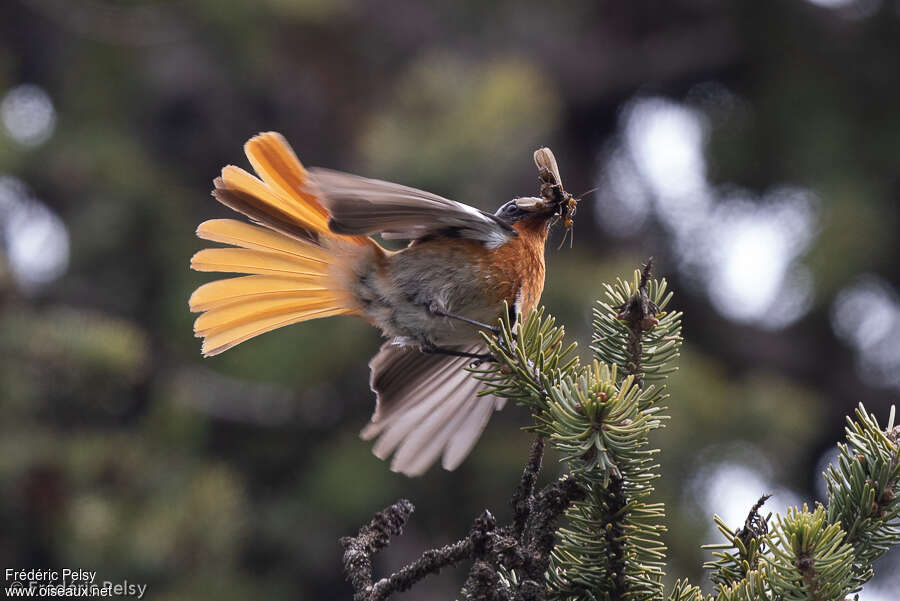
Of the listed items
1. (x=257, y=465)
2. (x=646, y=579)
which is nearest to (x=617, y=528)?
(x=646, y=579)

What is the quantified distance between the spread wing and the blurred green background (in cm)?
122

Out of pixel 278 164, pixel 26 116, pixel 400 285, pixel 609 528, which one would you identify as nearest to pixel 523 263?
pixel 400 285

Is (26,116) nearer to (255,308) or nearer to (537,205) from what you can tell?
(255,308)

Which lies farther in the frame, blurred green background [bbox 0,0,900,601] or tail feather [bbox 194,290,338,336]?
blurred green background [bbox 0,0,900,601]

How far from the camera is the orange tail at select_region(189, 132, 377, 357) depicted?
8.63 ft

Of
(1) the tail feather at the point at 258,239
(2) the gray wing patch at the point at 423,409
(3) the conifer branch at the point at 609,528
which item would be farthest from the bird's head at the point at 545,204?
(3) the conifer branch at the point at 609,528

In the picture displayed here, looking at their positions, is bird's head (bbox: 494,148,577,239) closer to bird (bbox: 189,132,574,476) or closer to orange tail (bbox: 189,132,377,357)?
bird (bbox: 189,132,574,476)

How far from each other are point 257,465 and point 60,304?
51.3 inches

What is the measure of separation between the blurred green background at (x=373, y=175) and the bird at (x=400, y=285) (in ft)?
3.11

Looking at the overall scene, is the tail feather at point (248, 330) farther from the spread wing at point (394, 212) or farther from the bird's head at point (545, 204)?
the bird's head at point (545, 204)

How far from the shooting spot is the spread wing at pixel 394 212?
7.11 feet

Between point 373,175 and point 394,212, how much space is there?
70.2 inches

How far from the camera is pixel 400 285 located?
2.78 meters

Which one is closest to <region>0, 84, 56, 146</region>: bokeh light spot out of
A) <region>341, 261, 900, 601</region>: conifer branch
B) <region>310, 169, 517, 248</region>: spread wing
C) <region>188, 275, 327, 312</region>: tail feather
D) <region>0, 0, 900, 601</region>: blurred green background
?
<region>0, 0, 900, 601</region>: blurred green background
